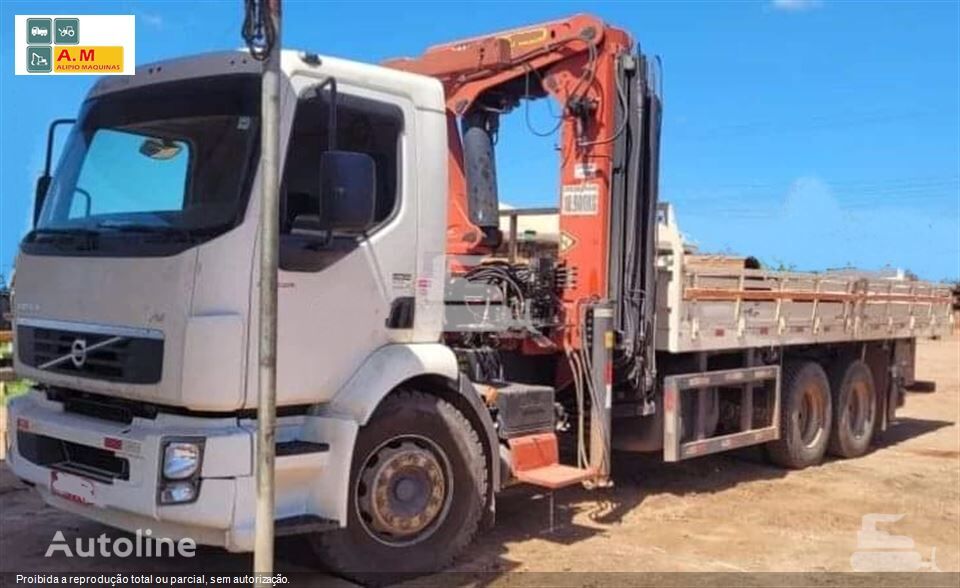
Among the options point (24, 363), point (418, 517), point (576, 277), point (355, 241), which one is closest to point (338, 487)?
point (418, 517)

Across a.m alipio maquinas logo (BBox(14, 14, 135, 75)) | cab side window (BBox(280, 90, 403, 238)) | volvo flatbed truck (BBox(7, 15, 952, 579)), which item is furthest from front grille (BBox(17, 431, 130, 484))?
a.m alipio maquinas logo (BBox(14, 14, 135, 75))

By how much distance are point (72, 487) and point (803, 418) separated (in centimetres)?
699

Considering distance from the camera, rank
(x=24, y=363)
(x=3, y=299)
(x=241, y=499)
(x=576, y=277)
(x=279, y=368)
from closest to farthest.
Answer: (x=241, y=499)
(x=279, y=368)
(x=24, y=363)
(x=3, y=299)
(x=576, y=277)

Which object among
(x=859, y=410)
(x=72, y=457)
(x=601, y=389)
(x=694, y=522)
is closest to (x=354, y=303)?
(x=72, y=457)

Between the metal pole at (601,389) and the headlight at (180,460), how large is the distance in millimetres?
3110

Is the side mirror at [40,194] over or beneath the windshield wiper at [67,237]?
over

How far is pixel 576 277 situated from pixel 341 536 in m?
2.72

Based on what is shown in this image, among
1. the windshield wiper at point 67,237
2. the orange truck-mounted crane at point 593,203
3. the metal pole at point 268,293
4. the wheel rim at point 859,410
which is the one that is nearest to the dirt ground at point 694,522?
the wheel rim at point 859,410

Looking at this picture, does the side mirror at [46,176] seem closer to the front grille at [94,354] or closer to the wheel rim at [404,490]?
the front grille at [94,354]

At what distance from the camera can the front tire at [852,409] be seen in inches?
394

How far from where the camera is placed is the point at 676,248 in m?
7.37

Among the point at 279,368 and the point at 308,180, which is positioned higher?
the point at 308,180

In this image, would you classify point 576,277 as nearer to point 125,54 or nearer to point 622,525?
point 622,525

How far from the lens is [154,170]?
5.03 meters
